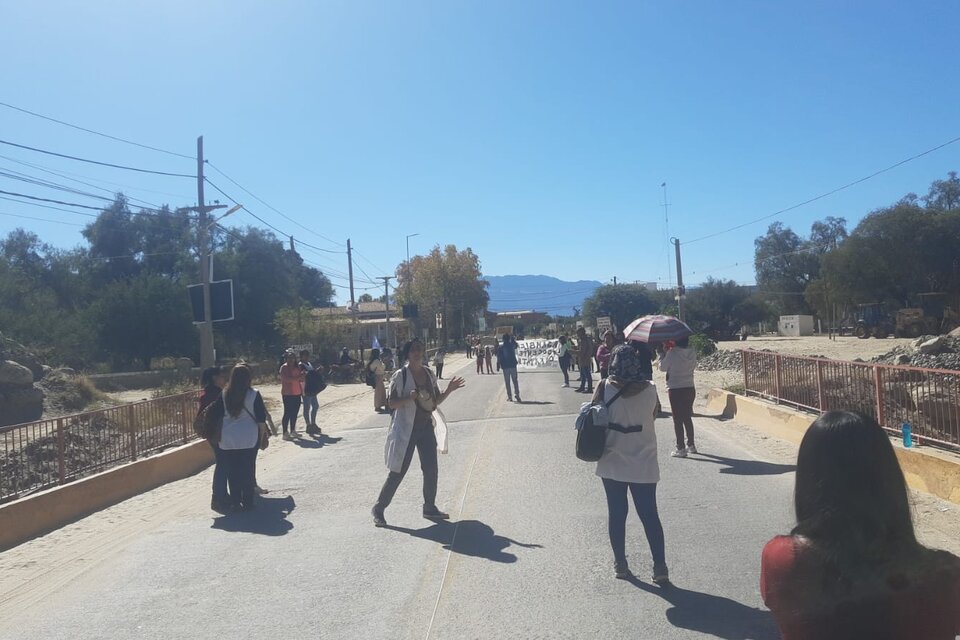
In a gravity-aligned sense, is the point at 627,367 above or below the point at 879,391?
above

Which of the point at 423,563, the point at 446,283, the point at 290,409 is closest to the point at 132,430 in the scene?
the point at 290,409

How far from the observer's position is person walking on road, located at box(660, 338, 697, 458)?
35.0ft

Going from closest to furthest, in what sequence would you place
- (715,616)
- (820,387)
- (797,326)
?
(715,616) < (820,387) < (797,326)

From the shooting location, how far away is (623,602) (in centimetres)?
535

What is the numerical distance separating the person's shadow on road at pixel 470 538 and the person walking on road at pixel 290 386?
745 cm

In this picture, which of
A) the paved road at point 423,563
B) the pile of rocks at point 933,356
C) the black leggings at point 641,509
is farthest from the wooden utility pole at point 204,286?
the black leggings at point 641,509

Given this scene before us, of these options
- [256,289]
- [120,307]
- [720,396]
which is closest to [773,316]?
[256,289]

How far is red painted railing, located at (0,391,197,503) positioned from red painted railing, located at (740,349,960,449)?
28.2 ft

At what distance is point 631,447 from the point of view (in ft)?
18.0

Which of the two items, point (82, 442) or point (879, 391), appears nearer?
point (879, 391)

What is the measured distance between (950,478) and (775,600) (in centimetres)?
629

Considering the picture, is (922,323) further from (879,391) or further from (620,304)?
(879,391)

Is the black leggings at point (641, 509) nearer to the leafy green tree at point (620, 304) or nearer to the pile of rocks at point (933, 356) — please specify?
the pile of rocks at point (933, 356)

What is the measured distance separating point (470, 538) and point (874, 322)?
5357 centimetres
